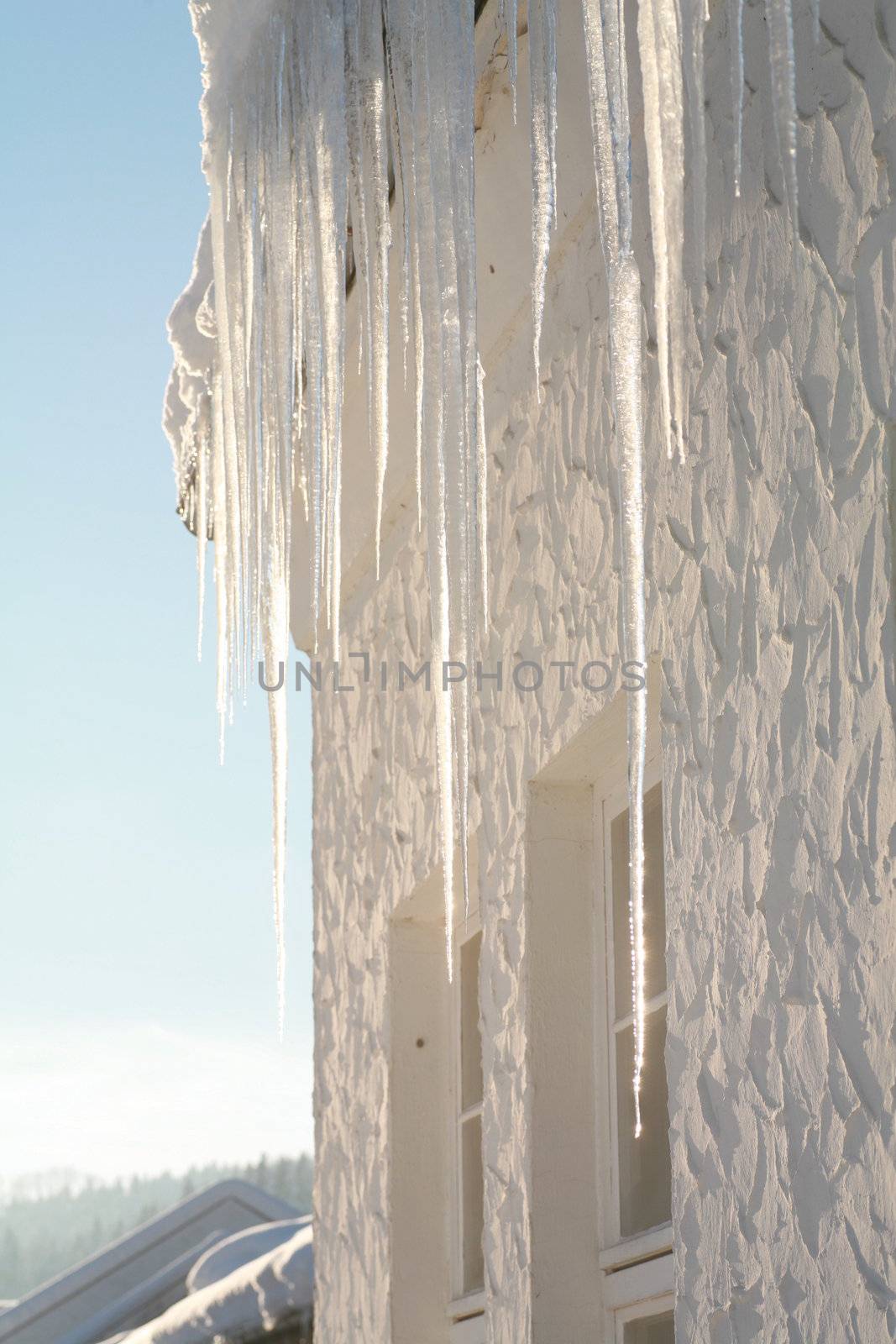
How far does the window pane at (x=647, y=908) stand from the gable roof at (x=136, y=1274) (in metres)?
7.74

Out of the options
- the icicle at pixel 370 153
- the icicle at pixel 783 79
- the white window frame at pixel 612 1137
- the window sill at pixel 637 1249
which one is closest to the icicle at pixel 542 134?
the icicle at pixel 370 153

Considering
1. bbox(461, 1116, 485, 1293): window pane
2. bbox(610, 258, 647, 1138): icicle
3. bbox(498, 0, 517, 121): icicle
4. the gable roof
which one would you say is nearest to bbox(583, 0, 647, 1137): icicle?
bbox(610, 258, 647, 1138): icicle

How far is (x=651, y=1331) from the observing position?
2.68 meters

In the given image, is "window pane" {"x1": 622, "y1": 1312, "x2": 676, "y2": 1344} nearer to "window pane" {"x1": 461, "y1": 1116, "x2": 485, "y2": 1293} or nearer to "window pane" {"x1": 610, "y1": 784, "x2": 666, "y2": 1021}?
"window pane" {"x1": 610, "y1": 784, "x2": 666, "y2": 1021}

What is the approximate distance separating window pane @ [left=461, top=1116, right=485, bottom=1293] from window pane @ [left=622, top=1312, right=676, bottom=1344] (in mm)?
855

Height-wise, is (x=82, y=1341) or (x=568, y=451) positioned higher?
(x=568, y=451)

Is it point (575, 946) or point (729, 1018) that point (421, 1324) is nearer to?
point (575, 946)

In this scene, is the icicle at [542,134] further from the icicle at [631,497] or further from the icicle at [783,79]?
the icicle at [783,79]

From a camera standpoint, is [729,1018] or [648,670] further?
[648,670]

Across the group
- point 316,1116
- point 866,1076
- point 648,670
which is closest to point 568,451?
point 648,670

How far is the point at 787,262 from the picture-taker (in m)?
2.16

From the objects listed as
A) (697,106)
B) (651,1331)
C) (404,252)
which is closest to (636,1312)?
(651,1331)

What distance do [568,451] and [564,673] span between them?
0.41 metres

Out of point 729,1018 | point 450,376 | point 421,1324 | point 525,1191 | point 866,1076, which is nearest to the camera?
point 866,1076
